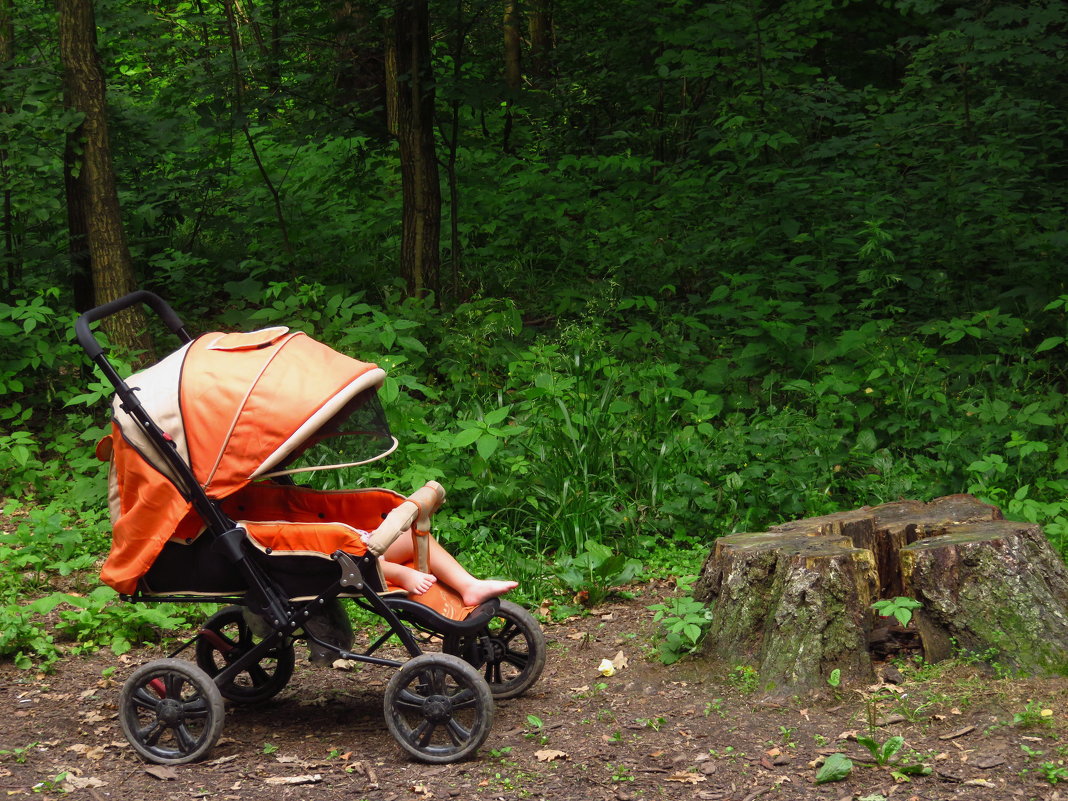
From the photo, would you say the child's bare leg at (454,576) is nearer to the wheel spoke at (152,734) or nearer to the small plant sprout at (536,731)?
the small plant sprout at (536,731)

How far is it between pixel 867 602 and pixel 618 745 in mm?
1137

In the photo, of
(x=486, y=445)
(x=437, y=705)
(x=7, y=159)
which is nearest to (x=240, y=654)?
(x=437, y=705)

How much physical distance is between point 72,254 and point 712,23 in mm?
6225

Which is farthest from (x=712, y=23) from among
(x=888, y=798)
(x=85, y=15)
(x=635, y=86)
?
(x=888, y=798)

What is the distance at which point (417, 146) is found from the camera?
330 inches

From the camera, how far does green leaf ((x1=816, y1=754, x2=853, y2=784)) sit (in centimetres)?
323

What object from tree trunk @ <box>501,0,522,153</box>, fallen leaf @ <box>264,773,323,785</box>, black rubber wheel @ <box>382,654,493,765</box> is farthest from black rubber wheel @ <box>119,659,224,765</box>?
tree trunk @ <box>501,0,522,153</box>

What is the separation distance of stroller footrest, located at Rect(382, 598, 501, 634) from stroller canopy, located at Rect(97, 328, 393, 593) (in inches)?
26.5

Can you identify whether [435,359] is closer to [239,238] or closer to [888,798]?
[239,238]

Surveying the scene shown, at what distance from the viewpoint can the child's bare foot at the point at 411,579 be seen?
385 cm

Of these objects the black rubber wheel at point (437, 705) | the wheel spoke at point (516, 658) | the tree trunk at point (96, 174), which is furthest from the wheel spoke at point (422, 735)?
the tree trunk at point (96, 174)

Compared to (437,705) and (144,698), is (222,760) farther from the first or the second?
(437,705)

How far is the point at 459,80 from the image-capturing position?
8.12m

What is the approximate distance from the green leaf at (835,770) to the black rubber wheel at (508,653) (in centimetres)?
124
